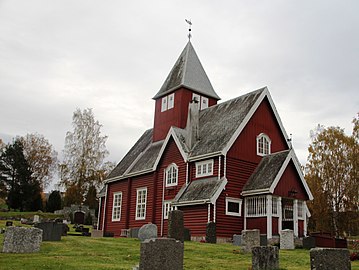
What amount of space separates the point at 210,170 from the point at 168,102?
10513 millimetres

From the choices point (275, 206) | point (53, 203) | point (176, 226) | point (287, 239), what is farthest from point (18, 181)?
point (287, 239)

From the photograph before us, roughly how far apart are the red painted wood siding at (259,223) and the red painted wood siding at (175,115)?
10490 mm

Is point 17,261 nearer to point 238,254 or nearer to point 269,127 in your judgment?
point 238,254

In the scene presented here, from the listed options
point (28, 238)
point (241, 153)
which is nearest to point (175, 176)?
point (241, 153)

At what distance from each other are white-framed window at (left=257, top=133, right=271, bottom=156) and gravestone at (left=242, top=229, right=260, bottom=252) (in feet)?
39.7

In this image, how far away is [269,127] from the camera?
2919cm

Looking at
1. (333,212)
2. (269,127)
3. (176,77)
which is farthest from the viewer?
(333,212)

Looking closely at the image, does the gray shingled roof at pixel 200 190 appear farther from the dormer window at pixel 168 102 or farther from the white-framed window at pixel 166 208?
the dormer window at pixel 168 102

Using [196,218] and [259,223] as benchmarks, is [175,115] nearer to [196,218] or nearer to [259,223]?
[196,218]

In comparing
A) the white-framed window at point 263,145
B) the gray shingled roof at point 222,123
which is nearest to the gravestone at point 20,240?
the gray shingled roof at point 222,123

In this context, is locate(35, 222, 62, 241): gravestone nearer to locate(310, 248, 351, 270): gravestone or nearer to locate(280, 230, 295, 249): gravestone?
locate(280, 230, 295, 249): gravestone

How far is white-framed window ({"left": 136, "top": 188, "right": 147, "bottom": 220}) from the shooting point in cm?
3181

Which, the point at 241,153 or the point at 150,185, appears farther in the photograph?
the point at 150,185

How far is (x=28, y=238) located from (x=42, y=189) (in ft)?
195
